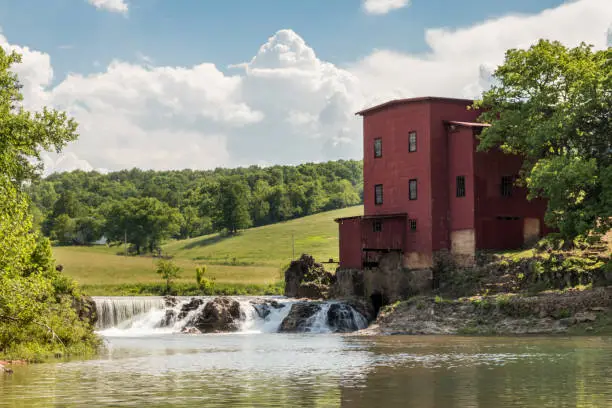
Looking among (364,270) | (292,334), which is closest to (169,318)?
(292,334)

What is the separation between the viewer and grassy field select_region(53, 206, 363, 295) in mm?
95062

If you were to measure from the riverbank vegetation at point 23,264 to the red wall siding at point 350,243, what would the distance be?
33.3m

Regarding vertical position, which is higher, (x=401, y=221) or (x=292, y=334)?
(x=401, y=221)

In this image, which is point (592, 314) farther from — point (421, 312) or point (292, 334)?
point (292, 334)

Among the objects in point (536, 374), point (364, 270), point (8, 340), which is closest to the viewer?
point (536, 374)

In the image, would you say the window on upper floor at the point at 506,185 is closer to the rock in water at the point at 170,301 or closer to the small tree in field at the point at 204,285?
the rock in water at the point at 170,301

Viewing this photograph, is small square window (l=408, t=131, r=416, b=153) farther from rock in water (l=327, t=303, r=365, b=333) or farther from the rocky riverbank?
rock in water (l=327, t=303, r=365, b=333)

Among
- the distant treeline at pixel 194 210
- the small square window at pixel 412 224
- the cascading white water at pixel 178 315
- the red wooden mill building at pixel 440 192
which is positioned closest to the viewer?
the cascading white water at pixel 178 315

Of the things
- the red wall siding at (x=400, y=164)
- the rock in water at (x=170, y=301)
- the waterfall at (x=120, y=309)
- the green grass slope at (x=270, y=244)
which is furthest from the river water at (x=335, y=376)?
the green grass slope at (x=270, y=244)

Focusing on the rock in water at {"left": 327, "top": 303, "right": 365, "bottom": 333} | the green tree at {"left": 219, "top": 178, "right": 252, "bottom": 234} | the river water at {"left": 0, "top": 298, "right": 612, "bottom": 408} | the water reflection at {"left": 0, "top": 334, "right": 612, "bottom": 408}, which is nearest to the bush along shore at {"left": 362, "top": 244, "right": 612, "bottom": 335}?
the rock in water at {"left": 327, "top": 303, "right": 365, "bottom": 333}

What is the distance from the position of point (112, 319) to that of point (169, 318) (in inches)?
163

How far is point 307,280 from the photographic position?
72.3 metres

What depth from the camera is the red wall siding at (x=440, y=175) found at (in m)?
62.1

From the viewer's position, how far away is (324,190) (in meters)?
193
